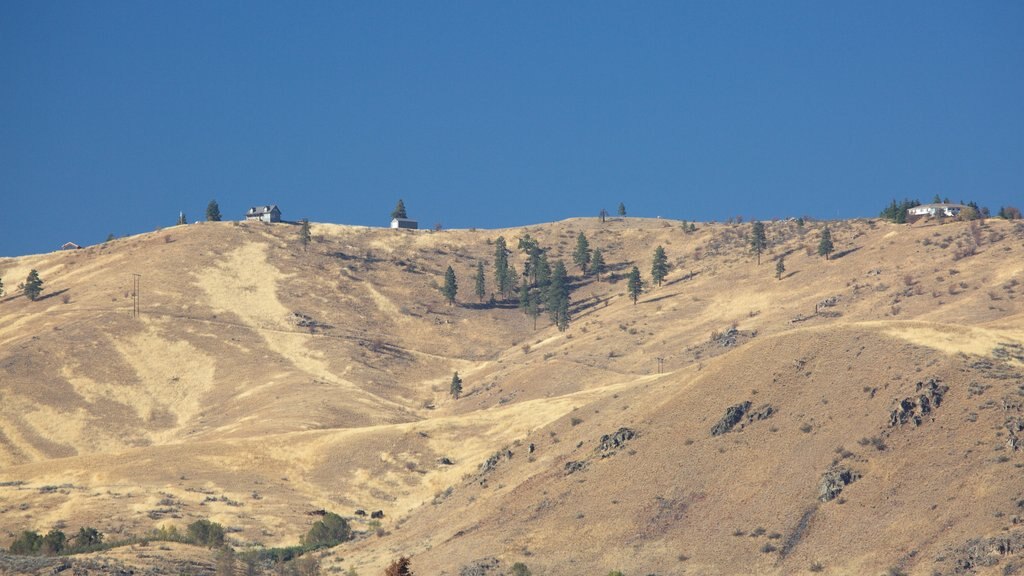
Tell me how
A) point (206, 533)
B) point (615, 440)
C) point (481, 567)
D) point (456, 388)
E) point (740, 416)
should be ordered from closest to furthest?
point (481, 567) → point (740, 416) → point (206, 533) → point (615, 440) → point (456, 388)

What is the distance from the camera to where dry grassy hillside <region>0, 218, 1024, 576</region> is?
7800 cm

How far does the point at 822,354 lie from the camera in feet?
314

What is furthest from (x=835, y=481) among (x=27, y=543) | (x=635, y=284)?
(x=635, y=284)

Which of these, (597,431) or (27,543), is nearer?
(27,543)

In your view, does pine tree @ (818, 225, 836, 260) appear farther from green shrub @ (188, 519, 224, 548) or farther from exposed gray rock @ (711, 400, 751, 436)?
green shrub @ (188, 519, 224, 548)

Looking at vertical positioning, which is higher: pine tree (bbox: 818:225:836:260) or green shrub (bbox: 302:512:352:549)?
pine tree (bbox: 818:225:836:260)

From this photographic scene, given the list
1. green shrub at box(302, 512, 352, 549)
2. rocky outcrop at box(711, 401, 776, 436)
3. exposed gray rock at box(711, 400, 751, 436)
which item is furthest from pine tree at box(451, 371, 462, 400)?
rocky outcrop at box(711, 401, 776, 436)

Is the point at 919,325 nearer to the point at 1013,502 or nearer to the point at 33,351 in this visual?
the point at 1013,502

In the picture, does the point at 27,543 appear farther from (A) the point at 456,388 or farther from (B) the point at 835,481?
(A) the point at 456,388

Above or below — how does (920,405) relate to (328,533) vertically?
above

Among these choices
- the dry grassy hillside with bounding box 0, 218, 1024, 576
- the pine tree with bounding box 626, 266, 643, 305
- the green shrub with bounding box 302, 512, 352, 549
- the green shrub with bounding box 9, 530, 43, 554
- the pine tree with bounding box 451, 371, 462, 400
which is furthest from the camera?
the pine tree with bounding box 626, 266, 643, 305

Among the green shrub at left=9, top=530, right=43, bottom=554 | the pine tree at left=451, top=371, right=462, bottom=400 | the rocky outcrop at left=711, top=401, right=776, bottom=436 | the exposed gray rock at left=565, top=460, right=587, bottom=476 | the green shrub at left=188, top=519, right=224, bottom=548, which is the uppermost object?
the pine tree at left=451, top=371, right=462, bottom=400

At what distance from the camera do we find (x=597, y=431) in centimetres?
9875

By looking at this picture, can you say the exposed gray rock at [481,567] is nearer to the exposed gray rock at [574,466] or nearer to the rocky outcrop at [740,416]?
the exposed gray rock at [574,466]
